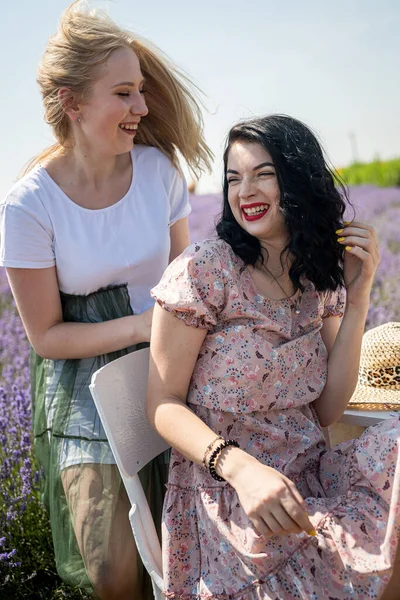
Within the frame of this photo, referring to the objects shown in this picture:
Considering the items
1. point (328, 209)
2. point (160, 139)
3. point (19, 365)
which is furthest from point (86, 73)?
point (19, 365)

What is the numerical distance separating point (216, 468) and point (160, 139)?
1.40 meters

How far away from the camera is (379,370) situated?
7.50 ft

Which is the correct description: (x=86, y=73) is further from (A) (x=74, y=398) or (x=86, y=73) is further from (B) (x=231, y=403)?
(B) (x=231, y=403)

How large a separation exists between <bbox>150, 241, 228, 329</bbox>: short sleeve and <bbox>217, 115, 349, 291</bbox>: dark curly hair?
11cm

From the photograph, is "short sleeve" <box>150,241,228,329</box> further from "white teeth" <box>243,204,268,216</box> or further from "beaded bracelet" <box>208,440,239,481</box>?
"beaded bracelet" <box>208,440,239,481</box>

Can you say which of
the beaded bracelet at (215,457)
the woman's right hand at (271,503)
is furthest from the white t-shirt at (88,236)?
the woman's right hand at (271,503)

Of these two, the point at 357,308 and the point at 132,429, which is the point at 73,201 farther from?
the point at 357,308

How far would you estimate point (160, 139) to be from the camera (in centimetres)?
267

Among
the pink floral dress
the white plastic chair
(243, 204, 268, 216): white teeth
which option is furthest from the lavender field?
the white plastic chair

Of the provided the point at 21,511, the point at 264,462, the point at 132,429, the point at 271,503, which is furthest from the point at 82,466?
the point at 271,503

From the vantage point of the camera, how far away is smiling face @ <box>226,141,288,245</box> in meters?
1.88

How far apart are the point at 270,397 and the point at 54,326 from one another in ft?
2.44

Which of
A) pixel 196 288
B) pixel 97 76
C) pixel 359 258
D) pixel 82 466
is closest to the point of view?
pixel 196 288

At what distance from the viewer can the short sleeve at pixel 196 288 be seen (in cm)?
176
